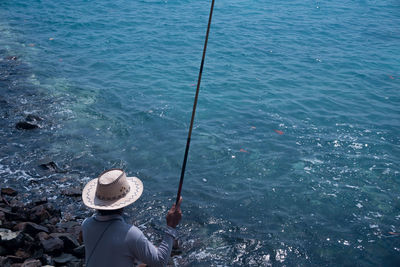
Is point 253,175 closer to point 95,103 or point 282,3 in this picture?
point 95,103

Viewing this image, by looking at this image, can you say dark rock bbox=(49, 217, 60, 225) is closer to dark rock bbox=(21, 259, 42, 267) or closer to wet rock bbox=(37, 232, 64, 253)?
wet rock bbox=(37, 232, 64, 253)

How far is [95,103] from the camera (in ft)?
34.5

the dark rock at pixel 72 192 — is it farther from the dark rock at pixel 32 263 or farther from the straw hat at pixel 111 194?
the straw hat at pixel 111 194

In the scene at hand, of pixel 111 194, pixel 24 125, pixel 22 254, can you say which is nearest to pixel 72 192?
pixel 22 254

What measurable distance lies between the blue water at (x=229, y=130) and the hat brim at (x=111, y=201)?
8.27 feet

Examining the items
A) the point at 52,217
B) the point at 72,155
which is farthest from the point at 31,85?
the point at 52,217

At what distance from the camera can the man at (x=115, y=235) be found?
2934 mm

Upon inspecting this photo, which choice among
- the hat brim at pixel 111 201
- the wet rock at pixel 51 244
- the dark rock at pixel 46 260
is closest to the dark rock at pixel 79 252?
the wet rock at pixel 51 244

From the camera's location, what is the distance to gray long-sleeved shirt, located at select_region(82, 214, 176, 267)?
2928 millimetres

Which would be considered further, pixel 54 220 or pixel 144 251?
pixel 54 220

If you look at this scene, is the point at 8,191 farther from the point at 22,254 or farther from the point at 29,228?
the point at 22,254

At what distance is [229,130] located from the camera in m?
9.50

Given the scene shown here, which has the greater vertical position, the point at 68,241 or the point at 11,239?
the point at 11,239

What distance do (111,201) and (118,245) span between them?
14.3 inches
